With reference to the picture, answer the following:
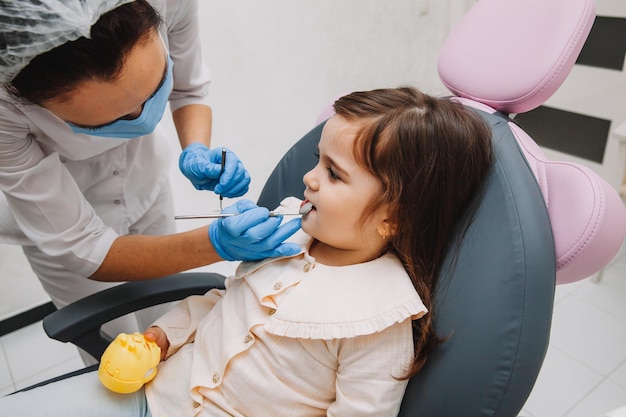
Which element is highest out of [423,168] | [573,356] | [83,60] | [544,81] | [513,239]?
[83,60]

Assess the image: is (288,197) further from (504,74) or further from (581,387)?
(581,387)

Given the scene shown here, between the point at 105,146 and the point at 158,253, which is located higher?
the point at 105,146

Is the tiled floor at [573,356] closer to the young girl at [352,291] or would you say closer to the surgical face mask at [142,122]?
the young girl at [352,291]

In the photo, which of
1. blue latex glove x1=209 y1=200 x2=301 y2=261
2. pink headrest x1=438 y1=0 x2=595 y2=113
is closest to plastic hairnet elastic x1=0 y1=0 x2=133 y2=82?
blue latex glove x1=209 y1=200 x2=301 y2=261

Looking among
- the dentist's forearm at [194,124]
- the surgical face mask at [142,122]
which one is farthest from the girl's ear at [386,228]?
the dentist's forearm at [194,124]

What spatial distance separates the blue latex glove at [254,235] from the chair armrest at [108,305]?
19cm

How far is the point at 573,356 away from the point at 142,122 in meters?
1.69

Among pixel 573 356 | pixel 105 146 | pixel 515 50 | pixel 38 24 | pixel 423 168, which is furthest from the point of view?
pixel 573 356

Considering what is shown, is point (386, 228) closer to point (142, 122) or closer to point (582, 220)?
point (582, 220)

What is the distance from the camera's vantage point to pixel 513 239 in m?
0.83

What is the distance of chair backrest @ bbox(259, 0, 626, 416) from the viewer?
803mm

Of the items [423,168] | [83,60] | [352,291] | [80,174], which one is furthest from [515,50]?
[80,174]

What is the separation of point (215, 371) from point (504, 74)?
799mm

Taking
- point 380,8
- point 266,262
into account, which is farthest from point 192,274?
point 380,8
